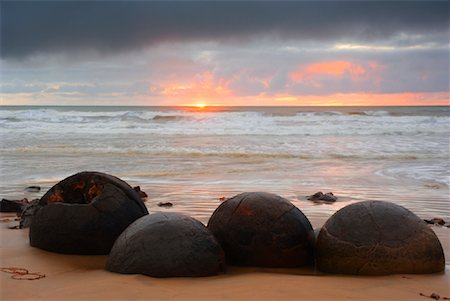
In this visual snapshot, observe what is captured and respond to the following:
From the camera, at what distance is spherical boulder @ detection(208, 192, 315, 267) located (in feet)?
19.3

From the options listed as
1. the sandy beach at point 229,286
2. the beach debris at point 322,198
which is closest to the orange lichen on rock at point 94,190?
the sandy beach at point 229,286

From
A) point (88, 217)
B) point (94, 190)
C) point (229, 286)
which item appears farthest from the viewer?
point (94, 190)

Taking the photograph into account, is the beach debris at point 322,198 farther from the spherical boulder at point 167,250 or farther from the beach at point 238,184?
the spherical boulder at point 167,250

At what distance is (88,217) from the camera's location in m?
6.49

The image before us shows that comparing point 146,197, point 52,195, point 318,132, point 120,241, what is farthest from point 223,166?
point 318,132

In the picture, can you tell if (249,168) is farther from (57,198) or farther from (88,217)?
(88,217)

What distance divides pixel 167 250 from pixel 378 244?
2128 mm

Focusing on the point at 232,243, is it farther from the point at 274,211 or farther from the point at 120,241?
the point at 120,241

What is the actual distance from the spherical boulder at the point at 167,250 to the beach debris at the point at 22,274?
725mm

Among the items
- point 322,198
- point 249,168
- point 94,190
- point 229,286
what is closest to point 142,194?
point 322,198

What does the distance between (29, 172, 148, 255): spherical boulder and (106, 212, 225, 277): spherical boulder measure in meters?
0.85

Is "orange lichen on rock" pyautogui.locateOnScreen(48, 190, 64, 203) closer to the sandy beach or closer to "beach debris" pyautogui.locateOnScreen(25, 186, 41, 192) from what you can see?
the sandy beach

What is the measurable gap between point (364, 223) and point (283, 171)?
A: 30.6 feet

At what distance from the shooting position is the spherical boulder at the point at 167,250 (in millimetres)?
5344
